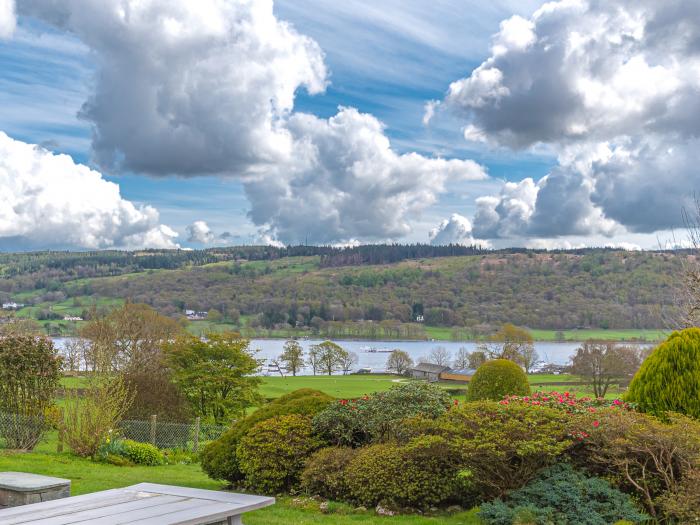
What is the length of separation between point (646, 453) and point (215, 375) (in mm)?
22905

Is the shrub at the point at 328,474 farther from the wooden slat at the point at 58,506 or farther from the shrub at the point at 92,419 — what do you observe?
the shrub at the point at 92,419

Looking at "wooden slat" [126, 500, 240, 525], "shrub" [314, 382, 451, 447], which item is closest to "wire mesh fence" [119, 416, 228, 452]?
"shrub" [314, 382, 451, 447]

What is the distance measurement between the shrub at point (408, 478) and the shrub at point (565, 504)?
95 centimetres

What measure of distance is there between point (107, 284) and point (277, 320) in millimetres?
46716

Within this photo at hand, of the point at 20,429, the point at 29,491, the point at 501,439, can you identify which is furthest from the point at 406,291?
the point at 29,491

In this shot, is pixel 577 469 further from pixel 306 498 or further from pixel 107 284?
pixel 107 284

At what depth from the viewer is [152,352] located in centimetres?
4088

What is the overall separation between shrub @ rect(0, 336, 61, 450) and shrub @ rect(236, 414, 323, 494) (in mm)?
9345

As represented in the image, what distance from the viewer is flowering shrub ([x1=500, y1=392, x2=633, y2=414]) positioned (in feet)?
35.5

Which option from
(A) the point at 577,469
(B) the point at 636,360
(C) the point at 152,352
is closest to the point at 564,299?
(B) the point at 636,360

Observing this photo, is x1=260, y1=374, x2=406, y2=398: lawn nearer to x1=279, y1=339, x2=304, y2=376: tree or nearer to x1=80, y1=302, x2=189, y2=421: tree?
x1=279, y1=339, x2=304, y2=376: tree

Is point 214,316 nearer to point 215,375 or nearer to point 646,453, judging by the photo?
point 215,375

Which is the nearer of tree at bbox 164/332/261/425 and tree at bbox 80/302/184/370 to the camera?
tree at bbox 164/332/261/425

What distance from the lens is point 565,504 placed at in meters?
9.12
